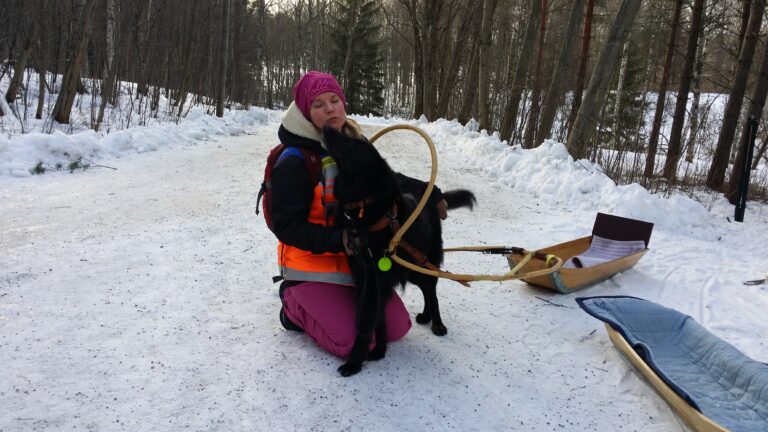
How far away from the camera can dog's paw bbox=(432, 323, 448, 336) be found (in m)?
2.41

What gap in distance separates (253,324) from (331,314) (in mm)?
526

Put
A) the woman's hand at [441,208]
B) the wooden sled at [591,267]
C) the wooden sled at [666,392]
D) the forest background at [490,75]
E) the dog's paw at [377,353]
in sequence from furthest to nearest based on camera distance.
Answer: the forest background at [490,75]
the wooden sled at [591,267]
the woman's hand at [441,208]
the dog's paw at [377,353]
the wooden sled at [666,392]

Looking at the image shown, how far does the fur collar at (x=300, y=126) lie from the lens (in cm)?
204

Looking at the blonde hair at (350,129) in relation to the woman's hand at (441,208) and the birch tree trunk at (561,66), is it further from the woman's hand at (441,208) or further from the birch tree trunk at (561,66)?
the birch tree trunk at (561,66)

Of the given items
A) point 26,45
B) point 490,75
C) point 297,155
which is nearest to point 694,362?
point 297,155

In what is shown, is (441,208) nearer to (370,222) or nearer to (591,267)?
(370,222)

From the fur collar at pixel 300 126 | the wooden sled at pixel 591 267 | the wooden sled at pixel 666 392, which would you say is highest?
the fur collar at pixel 300 126

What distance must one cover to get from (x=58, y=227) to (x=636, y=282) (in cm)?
416

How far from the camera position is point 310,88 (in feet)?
6.76

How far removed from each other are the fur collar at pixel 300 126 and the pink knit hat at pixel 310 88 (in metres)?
0.04

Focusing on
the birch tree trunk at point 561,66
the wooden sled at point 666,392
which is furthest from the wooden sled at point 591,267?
the birch tree trunk at point 561,66

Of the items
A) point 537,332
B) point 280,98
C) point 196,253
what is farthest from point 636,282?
point 280,98

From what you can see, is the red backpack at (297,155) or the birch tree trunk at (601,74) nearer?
the red backpack at (297,155)

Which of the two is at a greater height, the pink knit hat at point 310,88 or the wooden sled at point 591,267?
the pink knit hat at point 310,88
